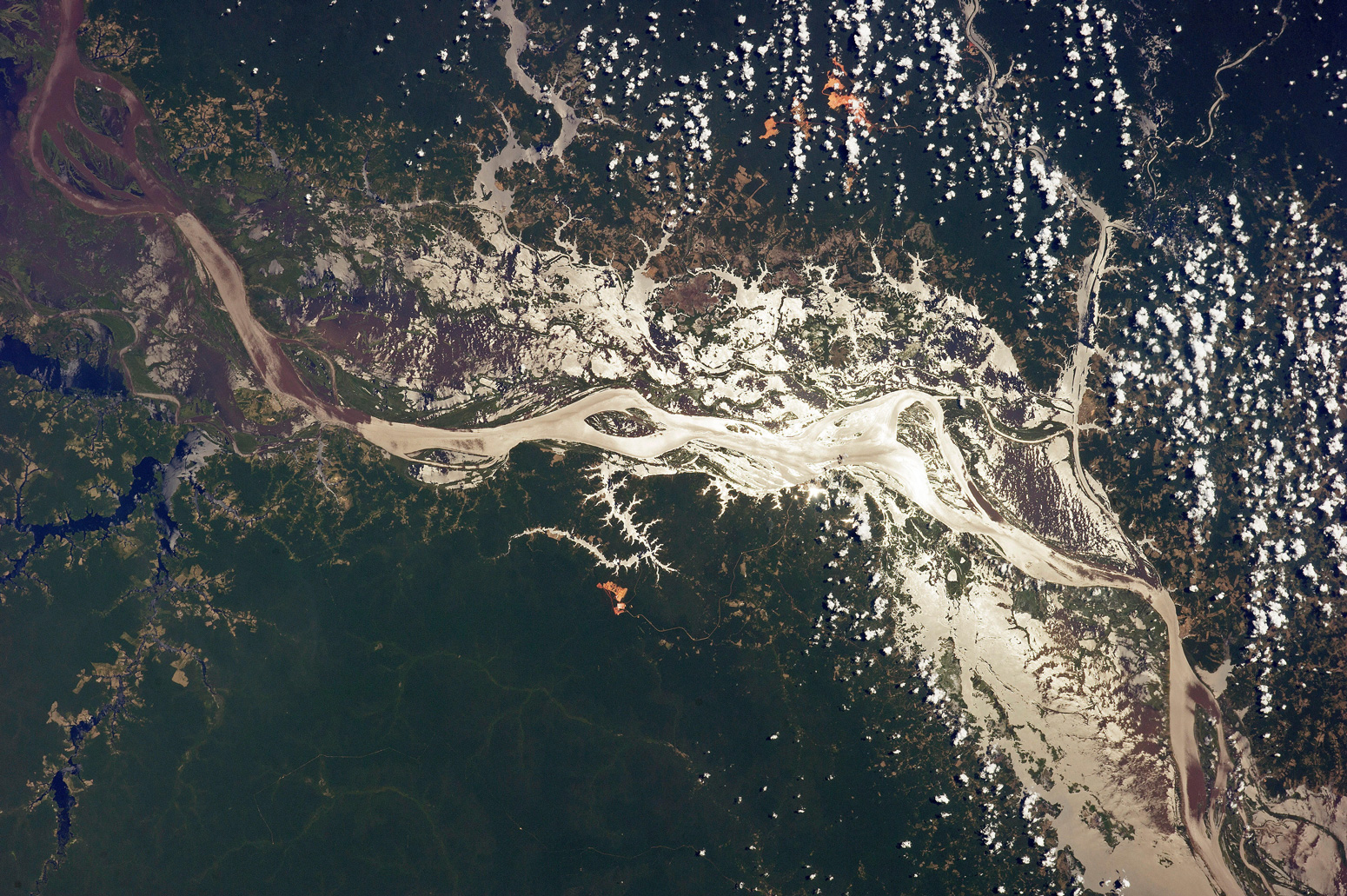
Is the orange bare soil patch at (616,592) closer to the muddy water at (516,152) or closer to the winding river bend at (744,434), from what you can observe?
the winding river bend at (744,434)

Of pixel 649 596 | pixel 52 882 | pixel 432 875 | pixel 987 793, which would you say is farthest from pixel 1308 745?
pixel 52 882

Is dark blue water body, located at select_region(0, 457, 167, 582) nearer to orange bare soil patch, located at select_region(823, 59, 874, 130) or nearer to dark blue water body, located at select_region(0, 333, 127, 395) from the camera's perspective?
dark blue water body, located at select_region(0, 333, 127, 395)

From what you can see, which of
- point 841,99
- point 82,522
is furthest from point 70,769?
point 841,99

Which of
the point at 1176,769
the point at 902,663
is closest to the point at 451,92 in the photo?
the point at 902,663

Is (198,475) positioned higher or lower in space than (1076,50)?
lower

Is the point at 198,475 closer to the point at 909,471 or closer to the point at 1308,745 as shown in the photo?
the point at 909,471

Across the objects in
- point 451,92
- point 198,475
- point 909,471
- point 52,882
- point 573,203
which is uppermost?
point 451,92

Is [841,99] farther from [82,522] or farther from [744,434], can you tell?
[82,522]
